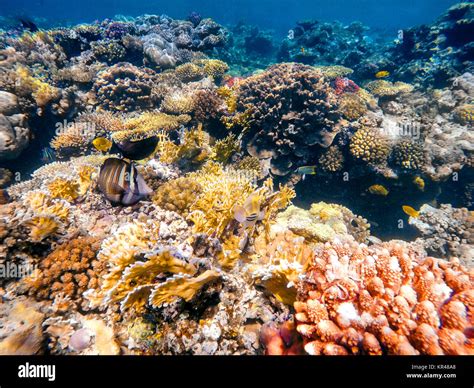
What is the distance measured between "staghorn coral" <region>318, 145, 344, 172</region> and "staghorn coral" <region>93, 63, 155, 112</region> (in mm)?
6114

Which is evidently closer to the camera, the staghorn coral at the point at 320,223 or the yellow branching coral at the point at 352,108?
the staghorn coral at the point at 320,223

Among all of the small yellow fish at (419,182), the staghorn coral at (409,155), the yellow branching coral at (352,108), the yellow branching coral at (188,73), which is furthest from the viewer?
the yellow branching coral at (188,73)

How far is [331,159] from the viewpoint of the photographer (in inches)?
295

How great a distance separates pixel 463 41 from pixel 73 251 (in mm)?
20394

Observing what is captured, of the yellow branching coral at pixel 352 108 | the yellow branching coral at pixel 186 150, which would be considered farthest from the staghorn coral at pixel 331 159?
the yellow branching coral at pixel 186 150

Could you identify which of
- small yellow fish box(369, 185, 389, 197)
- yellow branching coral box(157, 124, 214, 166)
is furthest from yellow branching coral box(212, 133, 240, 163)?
small yellow fish box(369, 185, 389, 197)

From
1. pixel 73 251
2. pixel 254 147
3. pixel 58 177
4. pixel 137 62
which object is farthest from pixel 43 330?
pixel 137 62

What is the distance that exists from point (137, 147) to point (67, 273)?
1.71 m

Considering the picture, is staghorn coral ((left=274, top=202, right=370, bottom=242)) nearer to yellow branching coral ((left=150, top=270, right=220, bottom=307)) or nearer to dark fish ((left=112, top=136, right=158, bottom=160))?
yellow branching coral ((left=150, top=270, right=220, bottom=307))

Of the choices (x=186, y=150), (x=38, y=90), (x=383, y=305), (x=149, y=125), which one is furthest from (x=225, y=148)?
(x=38, y=90)

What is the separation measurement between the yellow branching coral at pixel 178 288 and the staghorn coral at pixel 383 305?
0.90 m

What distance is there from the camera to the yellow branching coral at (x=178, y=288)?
2214 millimetres

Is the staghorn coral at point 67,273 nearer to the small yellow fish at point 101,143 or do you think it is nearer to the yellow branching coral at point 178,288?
the yellow branching coral at point 178,288

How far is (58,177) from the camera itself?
4332 millimetres
